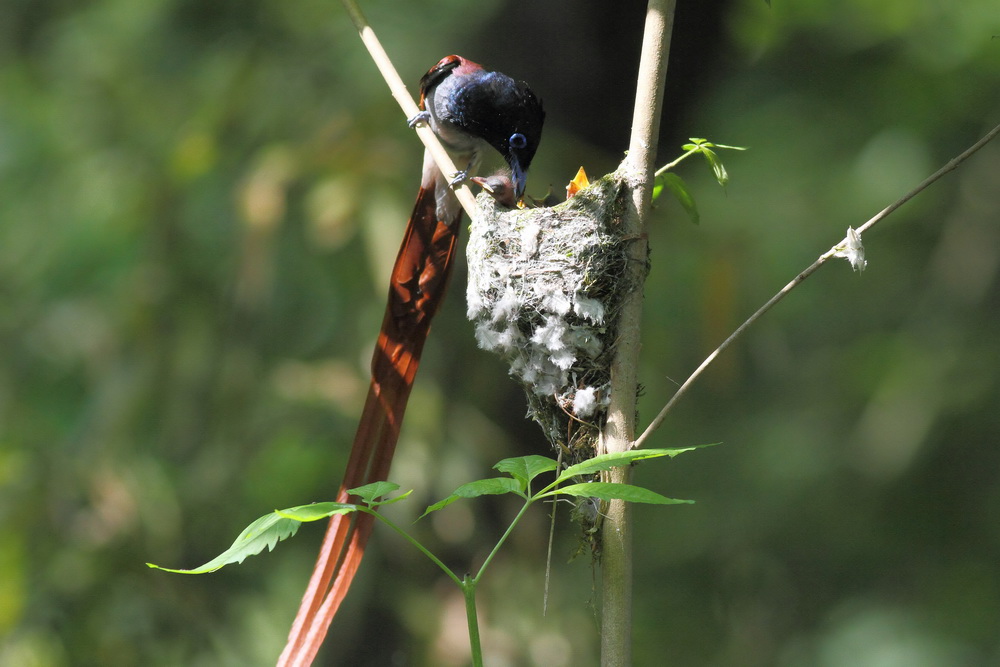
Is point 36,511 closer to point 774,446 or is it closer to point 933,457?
point 774,446

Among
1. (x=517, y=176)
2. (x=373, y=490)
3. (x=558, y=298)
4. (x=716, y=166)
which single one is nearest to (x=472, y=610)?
(x=373, y=490)

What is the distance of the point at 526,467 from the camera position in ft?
3.53

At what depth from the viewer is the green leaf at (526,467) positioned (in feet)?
3.44

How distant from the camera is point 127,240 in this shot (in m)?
3.43

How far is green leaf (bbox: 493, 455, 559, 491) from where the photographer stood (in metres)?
1.05

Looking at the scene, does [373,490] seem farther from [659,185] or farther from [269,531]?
[659,185]

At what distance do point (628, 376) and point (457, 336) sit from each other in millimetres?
2196

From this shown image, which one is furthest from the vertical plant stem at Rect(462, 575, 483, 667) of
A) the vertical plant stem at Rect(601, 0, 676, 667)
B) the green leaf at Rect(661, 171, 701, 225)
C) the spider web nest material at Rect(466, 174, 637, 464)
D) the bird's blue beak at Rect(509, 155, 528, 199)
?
the bird's blue beak at Rect(509, 155, 528, 199)

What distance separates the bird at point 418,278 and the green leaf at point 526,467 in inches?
9.6

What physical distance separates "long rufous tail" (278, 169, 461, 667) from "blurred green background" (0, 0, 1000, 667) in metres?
1.13

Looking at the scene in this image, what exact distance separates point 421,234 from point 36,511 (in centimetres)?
243

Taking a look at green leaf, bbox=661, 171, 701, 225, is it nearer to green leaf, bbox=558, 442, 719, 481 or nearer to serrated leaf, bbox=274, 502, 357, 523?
green leaf, bbox=558, 442, 719, 481

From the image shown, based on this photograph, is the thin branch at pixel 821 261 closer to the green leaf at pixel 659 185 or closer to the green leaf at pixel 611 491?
the green leaf at pixel 611 491

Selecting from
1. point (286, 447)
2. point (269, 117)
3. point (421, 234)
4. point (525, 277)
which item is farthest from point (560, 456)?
point (269, 117)
